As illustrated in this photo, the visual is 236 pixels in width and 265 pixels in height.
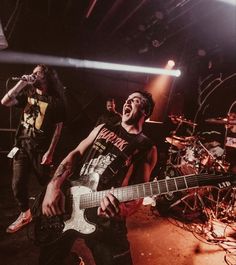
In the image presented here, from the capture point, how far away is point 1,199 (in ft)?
15.1

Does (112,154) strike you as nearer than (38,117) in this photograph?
Yes

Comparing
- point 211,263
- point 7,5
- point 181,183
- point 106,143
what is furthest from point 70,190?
point 7,5

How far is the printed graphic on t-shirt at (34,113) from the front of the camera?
3555 millimetres

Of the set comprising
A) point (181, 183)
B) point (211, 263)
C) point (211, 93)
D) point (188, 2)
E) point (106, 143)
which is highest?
point (188, 2)

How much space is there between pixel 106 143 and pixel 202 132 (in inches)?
231

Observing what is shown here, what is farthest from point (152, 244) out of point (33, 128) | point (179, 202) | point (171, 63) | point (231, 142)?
point (171, 63)

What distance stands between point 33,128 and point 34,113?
21cm

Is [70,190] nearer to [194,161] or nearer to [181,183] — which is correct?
[181,183]

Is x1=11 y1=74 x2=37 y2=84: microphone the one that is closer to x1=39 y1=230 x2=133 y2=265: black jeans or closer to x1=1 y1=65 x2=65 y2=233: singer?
x1=1 y1=65 x2=65 y2=233: singer

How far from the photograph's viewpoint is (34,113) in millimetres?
3566

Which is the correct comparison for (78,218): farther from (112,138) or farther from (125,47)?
(125,47)

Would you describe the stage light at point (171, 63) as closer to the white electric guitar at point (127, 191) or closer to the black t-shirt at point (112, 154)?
the black t-shirt at point (112, 154)

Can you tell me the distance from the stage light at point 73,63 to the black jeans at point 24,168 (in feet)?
11.9

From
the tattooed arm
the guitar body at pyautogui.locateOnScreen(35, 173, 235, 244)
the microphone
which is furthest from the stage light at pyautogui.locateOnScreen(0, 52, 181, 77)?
the guitar body at pyautogui.locateOnScreen(35, 173, 235, 244)
